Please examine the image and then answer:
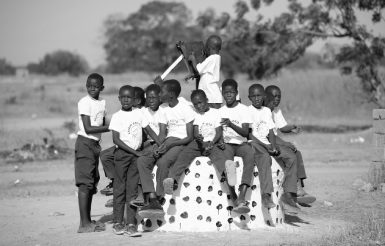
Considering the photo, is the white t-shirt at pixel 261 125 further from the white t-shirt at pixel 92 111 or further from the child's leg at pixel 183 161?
the white t-shirt at pixel 92 111

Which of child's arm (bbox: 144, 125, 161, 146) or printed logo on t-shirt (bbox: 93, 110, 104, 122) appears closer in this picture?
child's arm (bbox: 144, 125, 161, 146)

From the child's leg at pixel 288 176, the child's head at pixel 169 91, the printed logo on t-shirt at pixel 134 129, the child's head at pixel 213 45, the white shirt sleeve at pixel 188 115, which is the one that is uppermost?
the child's head at pixel 213 45

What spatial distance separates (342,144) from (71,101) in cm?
1474

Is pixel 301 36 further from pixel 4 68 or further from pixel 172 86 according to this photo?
pixel 4 68

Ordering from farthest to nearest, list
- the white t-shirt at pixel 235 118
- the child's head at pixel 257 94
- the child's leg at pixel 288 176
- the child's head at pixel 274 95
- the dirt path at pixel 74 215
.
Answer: the child's head at pixel 274 95 → the child's head at pixel 257 94 → the child's leg at pixel 288 176 → the white t-shirt at pixel 235 118 → the dirt path at pixel 74 215

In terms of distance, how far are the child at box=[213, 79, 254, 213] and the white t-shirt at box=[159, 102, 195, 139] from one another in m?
0.43

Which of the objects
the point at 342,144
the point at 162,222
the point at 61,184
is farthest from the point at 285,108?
the point at 162,222

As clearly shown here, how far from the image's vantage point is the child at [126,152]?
25.5 feet

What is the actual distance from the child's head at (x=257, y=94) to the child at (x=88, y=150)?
1.88 metres

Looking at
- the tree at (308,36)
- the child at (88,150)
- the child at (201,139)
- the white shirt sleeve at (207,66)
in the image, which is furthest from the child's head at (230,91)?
the tree at (308,36)

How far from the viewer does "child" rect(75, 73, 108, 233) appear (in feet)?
25.8

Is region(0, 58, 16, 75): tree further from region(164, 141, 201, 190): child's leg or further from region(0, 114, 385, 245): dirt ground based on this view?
region(164, 141, 201, 190): child's leg

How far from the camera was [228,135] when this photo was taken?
26.2 ft


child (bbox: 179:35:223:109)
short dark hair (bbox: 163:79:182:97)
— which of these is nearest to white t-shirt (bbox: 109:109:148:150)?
short dark hair (bbox: 163:79:182:97)
